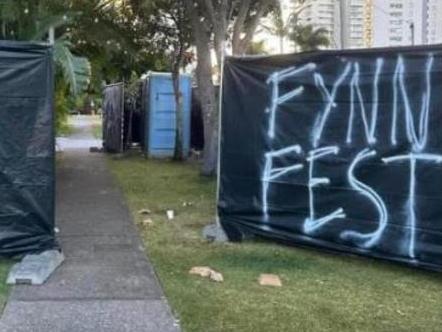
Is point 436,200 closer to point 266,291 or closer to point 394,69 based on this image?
point 394,69

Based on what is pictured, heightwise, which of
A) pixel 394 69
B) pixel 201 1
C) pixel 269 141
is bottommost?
pixel 269 141

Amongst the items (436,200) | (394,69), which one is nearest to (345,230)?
(436,200)

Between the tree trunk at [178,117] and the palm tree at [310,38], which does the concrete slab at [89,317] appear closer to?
the tree trunk at [178,117]

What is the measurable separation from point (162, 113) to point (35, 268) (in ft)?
42.0

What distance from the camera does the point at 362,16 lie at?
21.8 metres

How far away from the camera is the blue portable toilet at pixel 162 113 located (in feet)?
62.1

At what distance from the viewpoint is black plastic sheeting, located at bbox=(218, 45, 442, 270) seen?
21.4 feet

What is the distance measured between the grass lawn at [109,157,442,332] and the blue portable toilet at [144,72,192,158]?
33.5ft

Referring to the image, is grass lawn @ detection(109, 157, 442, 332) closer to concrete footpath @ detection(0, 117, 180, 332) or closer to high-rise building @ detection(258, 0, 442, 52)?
concrete footpath @ detection(0, 117, 180, 332)

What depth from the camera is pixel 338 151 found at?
7.11 metres

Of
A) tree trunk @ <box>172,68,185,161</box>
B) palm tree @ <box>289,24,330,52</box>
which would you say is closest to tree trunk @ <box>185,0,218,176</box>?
tree trunk @ <box>172,68,185,161</box>

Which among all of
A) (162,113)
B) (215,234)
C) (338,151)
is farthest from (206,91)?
(338,151)

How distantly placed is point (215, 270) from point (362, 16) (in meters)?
16.4

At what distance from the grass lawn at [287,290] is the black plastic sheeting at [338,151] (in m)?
0.21
